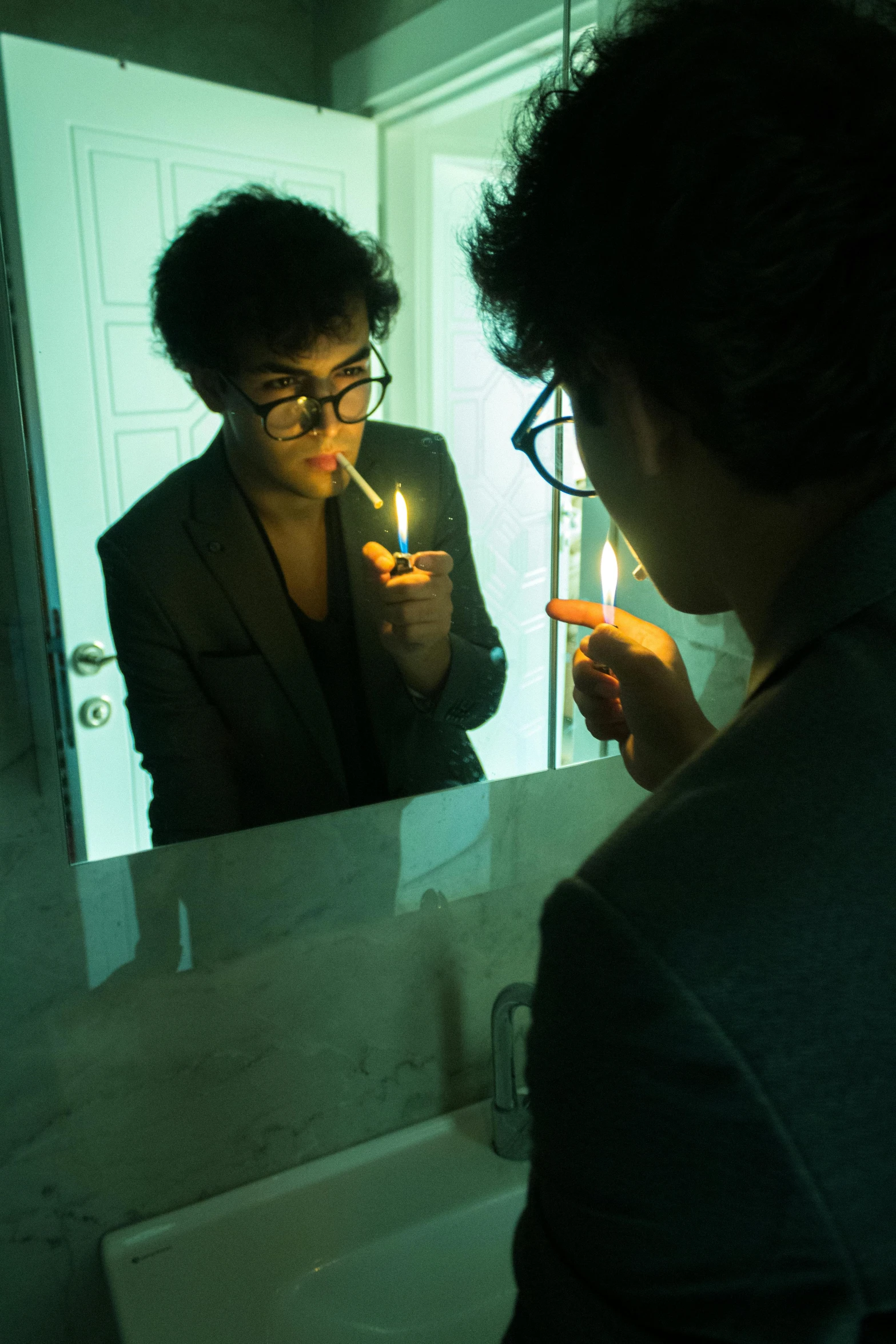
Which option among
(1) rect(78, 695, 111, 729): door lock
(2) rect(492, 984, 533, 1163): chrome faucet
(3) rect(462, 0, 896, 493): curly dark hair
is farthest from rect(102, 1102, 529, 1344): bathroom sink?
(3) rect(462, 0, 896, 493): curly dark hair

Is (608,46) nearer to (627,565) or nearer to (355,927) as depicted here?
(627,565)

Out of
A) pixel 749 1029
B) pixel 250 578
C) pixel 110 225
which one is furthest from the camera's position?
pixel 250 578

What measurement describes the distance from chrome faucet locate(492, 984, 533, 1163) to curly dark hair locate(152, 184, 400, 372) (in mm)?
691

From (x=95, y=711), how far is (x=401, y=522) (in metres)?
0.31

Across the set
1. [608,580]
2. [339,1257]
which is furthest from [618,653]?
[339,1257]

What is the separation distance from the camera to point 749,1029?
0.39 meters

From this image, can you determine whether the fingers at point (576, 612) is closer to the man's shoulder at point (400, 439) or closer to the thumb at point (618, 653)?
the thumb at point (618, 653)

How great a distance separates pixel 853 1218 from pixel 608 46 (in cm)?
59

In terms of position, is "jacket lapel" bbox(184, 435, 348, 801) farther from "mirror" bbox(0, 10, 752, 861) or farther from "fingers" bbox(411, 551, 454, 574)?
"fingers" bbox(411, 551, 454, 574)

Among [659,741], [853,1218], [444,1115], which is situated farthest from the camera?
[444,1115]

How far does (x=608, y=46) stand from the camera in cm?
52

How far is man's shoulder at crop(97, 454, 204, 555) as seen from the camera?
2.46ft

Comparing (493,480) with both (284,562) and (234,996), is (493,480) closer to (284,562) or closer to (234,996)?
(284,562)

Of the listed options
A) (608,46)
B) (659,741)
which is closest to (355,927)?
(659,741)
